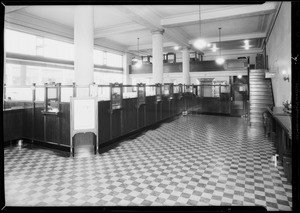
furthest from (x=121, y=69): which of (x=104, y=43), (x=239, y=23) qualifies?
(x=239, y=23)

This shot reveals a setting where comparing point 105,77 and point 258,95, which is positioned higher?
point 105,77

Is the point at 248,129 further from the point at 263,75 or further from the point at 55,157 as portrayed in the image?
the point at 55,157

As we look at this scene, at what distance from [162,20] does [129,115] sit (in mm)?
5786

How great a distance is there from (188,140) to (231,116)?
6.61 m

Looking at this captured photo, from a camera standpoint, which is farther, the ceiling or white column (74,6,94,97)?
the ceiling

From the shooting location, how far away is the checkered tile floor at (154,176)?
3322mm

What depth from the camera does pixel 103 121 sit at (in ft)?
20.8

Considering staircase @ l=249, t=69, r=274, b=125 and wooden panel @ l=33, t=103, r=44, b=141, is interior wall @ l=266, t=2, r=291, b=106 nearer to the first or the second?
staircase @ l=249, t=69, r=274, b=125

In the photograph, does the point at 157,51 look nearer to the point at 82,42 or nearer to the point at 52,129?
the point at 82,42

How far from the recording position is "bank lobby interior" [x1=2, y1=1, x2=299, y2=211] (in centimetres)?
357

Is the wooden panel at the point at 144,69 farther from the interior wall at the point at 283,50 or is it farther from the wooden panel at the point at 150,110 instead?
the interior wall at the point at 283,50

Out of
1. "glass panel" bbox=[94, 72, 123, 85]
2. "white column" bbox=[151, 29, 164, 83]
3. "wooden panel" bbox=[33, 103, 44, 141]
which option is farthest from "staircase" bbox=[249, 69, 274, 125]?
"glass panel" bbox=[94, 72, 123, 85]

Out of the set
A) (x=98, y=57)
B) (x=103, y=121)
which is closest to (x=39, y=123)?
(x=103, y=121)

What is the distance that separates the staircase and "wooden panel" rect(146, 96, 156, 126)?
14.3 ft
